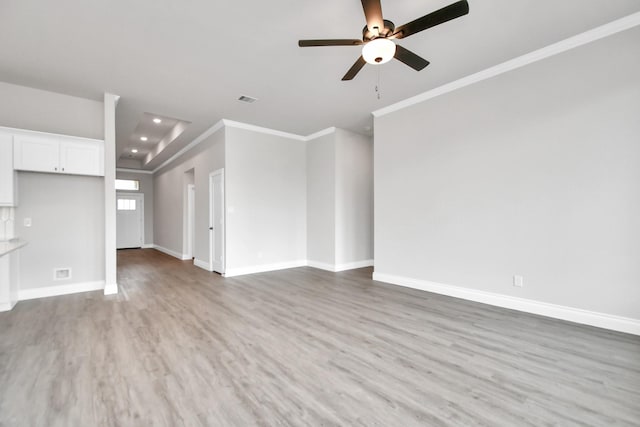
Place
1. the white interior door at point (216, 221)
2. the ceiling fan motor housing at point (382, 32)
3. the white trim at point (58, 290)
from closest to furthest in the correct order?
1. the ceiling fan motor housing at point (382, 32)
2. the white trim at point (58, 290)
3. the white interior door at point (216, 221)

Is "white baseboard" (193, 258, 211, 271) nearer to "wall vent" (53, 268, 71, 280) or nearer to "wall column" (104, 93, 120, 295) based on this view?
"wall column" (104, 93, 120, 295)

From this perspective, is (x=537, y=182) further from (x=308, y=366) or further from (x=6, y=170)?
(x=6, y=170)

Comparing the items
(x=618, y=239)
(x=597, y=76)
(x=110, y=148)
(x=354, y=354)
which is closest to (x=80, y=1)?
(x=110, y=148)

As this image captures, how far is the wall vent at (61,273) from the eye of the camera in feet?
14.4

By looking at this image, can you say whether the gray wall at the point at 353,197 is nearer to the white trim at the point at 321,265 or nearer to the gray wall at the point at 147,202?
the white trim at the point at 321,265

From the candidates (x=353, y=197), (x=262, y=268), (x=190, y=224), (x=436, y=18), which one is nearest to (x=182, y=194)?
(x=190, y=224)

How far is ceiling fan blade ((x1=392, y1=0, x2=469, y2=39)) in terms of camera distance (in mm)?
2053

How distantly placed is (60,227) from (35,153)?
1.13m

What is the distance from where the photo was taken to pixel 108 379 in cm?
212

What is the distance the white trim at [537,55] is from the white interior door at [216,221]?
3.90 m

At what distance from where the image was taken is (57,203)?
4.38 m

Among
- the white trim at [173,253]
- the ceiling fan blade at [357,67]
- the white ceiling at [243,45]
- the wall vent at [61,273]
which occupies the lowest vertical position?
the white trim at [173,253]

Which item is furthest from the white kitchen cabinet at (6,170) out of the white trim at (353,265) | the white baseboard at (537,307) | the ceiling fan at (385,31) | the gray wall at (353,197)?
the white baseboard at (537,307)

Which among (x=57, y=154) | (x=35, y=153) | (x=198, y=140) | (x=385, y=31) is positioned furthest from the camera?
(x=198, y=140)
